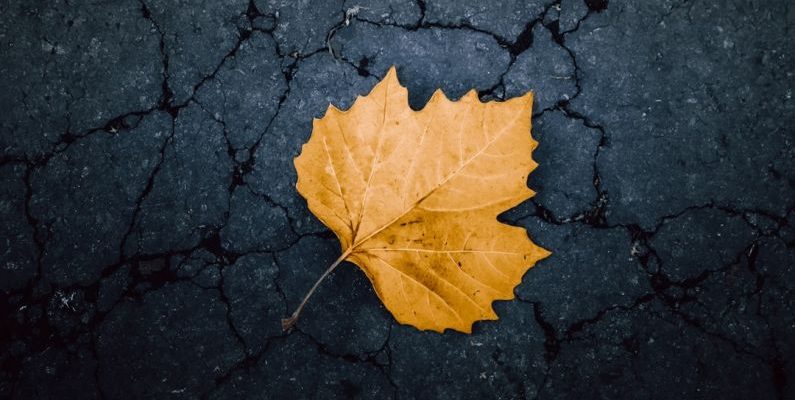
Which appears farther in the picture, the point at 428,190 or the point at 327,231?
the point at 327,231

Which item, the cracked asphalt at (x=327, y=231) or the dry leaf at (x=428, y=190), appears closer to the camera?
the dry leaf at (x=428, y=190)

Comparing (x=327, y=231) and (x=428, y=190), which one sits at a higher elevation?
(x=428, y=190)

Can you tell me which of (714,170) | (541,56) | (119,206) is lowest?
(119,206)

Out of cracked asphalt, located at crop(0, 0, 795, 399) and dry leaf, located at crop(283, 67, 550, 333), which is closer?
dry leaf, located at crop(283, 67, 550, 333)

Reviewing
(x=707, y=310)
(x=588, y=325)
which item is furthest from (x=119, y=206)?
(x=707, y=310)

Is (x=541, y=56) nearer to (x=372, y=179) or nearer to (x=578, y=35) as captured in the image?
(x=578, y=35)
